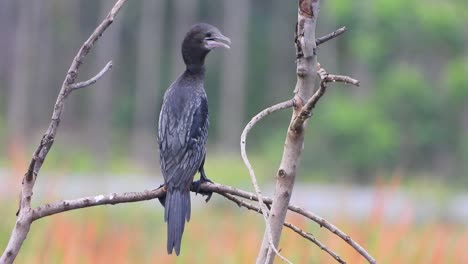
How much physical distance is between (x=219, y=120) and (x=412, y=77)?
10.3 metres

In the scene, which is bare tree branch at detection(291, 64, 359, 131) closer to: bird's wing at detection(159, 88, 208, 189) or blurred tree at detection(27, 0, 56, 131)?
bird's wing at detection(159, 88, 208, 189)

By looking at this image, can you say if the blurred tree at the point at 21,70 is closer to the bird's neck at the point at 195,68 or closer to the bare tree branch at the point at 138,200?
the bird's neck at the point at 195,68

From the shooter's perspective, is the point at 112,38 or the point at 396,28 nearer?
the point at 396,28

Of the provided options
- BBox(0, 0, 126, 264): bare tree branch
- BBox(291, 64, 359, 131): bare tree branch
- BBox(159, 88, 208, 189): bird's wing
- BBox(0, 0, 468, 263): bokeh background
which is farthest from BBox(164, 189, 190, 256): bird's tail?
BBox(291, 64, 359, 131): bare tree branch

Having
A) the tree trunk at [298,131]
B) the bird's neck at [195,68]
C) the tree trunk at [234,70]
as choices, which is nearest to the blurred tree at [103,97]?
the tree trunk at [234,70]

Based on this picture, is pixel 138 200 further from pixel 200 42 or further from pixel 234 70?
pixel 234 70

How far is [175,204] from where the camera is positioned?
4066 mm

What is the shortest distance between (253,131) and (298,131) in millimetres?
29237

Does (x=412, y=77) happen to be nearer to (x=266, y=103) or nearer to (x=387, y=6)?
(x=387, y=6)

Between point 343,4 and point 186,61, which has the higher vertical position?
point 343,4

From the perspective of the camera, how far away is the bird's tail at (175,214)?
11.9 ft

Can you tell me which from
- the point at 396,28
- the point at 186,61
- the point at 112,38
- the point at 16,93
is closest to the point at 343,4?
the point at 396,28

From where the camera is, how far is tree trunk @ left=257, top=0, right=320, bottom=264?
8.23ft

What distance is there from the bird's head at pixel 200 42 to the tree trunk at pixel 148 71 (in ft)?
91.5
